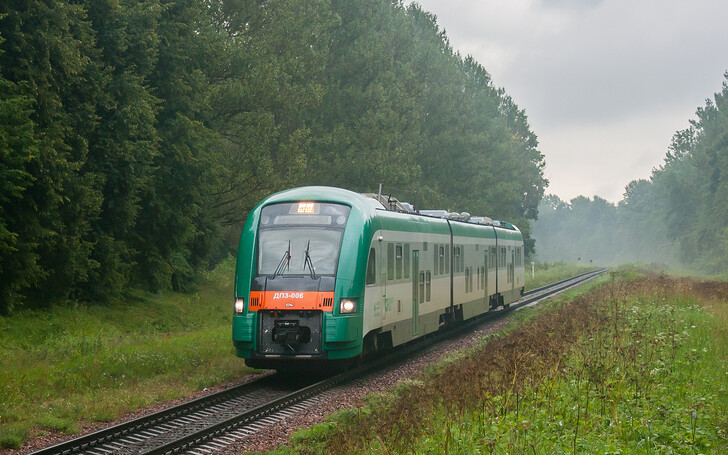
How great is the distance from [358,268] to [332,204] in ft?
4.65

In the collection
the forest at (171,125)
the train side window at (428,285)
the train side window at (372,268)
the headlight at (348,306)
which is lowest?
the headlight at (348,306)

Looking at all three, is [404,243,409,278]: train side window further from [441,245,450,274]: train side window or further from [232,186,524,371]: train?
[441,245,450,274]: train side window

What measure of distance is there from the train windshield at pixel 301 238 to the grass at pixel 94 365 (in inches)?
101

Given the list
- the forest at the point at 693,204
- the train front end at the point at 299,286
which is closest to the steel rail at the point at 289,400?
the train front end at the point at 299,286

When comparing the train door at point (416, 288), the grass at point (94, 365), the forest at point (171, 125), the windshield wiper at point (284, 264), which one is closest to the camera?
the grass at point (94, 365)

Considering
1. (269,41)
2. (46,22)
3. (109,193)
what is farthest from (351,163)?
(46,22)

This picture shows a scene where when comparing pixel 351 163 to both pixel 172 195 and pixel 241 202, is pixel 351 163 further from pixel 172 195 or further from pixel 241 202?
pixel 172 195

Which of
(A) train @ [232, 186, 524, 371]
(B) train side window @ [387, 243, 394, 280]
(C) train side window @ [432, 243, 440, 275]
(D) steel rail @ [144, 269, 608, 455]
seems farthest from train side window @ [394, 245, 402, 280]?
(C) train side window @ [432, 243, 440, 275]

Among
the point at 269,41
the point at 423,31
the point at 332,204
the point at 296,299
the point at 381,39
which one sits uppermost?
the point at 423,31

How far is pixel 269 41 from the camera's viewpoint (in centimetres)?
3212

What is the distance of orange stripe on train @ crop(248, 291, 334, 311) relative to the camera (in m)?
13.8

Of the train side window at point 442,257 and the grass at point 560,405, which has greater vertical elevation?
the train side window at point 442,257

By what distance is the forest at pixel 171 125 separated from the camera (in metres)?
18.4

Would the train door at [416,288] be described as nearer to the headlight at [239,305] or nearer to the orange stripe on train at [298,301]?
the orange stripe on train at [298,301]
